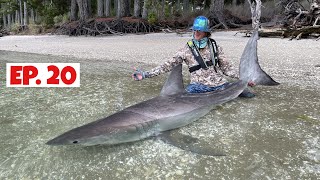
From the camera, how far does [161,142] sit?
2.70 metres

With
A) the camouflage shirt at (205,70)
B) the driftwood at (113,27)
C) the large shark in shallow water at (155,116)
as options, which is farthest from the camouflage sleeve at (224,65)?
the driftwood at (113,27)

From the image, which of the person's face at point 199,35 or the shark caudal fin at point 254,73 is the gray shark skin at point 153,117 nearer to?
the shark caudal fin at point 254,73

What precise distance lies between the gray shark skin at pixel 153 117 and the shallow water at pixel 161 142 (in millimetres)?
105

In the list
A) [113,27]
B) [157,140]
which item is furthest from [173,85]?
[113,27]

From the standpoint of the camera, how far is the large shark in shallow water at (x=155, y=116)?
7.53ft

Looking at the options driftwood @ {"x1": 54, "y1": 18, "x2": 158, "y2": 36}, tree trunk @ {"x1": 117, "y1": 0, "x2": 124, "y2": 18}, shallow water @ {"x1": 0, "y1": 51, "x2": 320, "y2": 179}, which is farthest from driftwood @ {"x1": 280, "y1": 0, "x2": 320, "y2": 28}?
tree trunk @ {"x1": 117, "y1": 0, "x2": 124, "y2": 18}

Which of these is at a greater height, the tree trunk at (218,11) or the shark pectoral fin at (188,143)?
the tree trunk at (218,11)

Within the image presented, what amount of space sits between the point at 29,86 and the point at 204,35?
9.69 ft

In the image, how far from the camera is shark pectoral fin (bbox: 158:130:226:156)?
2.45 metres

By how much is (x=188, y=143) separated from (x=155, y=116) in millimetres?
414

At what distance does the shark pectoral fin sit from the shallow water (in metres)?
0.05

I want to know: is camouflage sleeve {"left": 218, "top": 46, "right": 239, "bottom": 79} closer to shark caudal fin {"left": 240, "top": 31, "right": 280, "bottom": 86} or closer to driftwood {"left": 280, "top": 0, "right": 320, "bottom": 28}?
shark caudal fin {"left": 240, "top": 31, "right": 280, "bottom": 86}

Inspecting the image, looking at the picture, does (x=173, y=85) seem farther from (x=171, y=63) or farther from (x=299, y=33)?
(x=299, y=33)

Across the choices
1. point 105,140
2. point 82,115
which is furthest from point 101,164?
point 82,115
